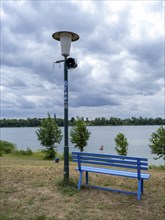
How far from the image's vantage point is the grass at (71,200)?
5125 mm

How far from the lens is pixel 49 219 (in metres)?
4.95

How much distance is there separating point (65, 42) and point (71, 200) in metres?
3.61

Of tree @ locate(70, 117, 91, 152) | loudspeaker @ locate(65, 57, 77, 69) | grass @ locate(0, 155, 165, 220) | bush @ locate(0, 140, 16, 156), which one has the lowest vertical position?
bush @ locate(0, 140, 16, 156)

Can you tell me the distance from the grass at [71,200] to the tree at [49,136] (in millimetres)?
15150

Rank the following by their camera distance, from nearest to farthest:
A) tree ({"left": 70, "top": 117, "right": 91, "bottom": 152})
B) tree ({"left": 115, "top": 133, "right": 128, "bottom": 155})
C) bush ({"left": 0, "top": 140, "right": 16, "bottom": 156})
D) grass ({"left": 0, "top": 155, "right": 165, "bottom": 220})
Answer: grass ({"left": 0, "top": 155, "right": 165, "bottom": 220}) → tree ({"left": 115, "top": 133, "right": 128, "bottom": 155}) → tree ({"left": 70, "top": 117, "right": 91, "bottom": 152}) → bush ({"left": 0, "top": 140, "right": 16, "bottom": 156})

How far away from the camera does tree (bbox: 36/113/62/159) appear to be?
22531mm

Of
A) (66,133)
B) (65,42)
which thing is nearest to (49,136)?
(66,133)

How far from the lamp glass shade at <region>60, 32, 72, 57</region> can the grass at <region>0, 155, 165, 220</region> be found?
3111mm

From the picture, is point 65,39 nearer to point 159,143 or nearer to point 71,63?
point 71,63

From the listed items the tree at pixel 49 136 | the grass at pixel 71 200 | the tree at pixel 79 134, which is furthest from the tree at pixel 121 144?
the grass at pixel 71 200

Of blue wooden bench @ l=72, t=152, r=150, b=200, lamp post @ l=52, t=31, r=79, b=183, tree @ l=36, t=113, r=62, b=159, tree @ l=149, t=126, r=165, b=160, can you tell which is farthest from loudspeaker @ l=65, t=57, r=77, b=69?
tree @ l=36, t=113, r=62, b=159

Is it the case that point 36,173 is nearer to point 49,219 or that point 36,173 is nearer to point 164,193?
point 49,219

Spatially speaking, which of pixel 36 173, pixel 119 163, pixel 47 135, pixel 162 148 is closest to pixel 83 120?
pixel 47 135

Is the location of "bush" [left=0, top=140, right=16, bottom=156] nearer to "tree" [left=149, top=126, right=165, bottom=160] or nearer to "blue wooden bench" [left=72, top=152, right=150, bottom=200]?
"tree" [left=149, top=126, right=165, bottom=160]
